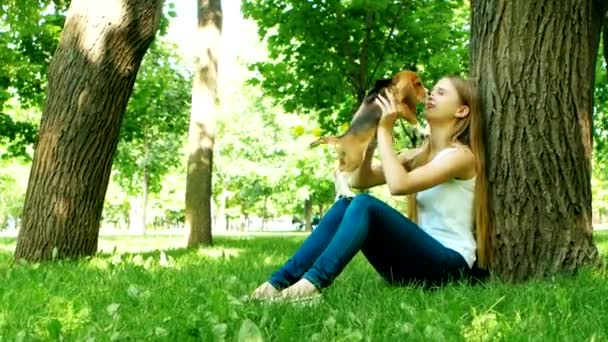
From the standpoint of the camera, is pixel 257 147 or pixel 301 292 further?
Answer: pixel 257 147

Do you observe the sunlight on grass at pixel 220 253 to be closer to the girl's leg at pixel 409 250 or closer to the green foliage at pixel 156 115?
the girl's leg at pixel 409 250

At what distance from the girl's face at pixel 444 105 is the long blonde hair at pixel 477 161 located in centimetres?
3

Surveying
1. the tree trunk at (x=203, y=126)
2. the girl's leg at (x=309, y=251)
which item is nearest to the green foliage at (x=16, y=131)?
the tree trunk at (x=203, y=126)

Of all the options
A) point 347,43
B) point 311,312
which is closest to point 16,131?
point 347,43

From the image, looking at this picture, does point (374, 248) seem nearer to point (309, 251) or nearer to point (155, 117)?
point (309, 251)

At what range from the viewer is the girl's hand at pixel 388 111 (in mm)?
4273

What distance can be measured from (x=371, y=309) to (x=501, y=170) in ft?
5.07

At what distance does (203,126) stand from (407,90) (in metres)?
7.54

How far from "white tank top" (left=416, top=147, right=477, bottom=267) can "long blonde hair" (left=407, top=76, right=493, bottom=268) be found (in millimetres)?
49

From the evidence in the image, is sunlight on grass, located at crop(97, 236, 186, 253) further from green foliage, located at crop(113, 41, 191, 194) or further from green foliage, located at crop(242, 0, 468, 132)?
green foliage, located at crop(113, 41, 191, 194)

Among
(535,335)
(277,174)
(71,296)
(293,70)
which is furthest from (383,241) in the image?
(277,174)

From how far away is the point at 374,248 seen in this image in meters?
4.29

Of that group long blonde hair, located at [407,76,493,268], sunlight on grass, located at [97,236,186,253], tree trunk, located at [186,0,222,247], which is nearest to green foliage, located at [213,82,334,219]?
sunlight on grass, located at [97,236,186,253]

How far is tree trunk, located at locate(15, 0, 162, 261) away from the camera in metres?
6.75
